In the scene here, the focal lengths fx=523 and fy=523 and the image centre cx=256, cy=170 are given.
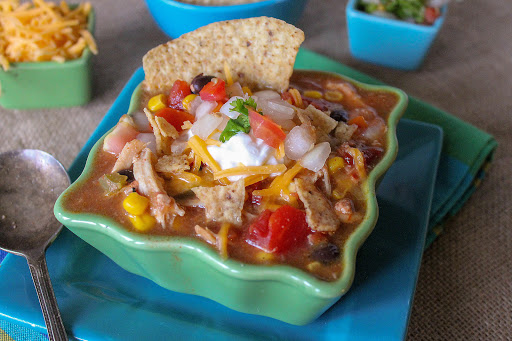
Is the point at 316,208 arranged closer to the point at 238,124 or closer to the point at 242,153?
the point at 242,153

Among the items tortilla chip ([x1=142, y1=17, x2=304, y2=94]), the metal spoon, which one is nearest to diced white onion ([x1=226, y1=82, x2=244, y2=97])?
tortilla chip ([x1=142, y1=17, x2=304, y2=94])

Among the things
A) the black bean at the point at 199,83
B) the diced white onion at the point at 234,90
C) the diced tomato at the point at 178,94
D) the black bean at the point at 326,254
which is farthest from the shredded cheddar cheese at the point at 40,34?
the black bean at the point at 326,254

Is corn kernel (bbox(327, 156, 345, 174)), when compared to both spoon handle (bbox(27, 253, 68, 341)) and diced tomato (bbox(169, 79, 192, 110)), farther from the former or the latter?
spoon handle (bbox(27, 253, 68, 341))

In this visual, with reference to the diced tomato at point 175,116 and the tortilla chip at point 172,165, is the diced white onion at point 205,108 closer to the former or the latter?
the diced tomato at point 175,116

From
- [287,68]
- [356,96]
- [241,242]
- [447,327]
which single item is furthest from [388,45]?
[241,242]

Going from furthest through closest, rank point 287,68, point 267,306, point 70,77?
point 70,77
point 287,68
point 267,306

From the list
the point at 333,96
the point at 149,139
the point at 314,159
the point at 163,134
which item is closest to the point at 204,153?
the point at 163,134

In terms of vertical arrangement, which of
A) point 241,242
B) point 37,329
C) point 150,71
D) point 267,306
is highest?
point 150,71

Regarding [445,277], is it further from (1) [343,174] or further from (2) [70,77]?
(2) [70,77]
